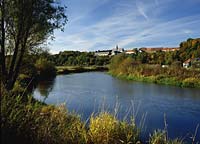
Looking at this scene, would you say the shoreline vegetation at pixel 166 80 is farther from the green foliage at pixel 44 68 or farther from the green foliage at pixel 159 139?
the green foliage at pixel 159 139

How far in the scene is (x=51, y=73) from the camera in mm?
47375

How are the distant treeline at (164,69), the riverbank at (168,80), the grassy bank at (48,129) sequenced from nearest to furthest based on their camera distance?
the grassy bank at (48,129)
the riverbank at (168,80)
the distant treeline at (164,69)

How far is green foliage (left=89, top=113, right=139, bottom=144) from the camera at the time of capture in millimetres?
4969

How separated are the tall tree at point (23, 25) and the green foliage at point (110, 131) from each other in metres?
4.99

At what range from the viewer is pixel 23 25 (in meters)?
10.3

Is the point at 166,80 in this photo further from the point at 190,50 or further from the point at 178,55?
the point at 190,50

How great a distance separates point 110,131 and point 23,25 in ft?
21.4

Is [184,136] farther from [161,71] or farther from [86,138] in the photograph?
[161,71]

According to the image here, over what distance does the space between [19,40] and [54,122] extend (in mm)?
5925

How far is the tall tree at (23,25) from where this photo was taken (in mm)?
9914

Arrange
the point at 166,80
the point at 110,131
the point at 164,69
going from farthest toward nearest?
1. the point at 164,69
2. the point at 166,80
3. the point at 110,131

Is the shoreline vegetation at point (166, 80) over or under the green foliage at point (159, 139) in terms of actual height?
under

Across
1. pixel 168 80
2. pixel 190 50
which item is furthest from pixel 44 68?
→ pixel 190 50

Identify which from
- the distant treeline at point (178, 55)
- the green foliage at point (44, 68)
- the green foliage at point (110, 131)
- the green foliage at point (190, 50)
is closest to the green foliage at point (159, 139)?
the green foliage at point (110, 131)
